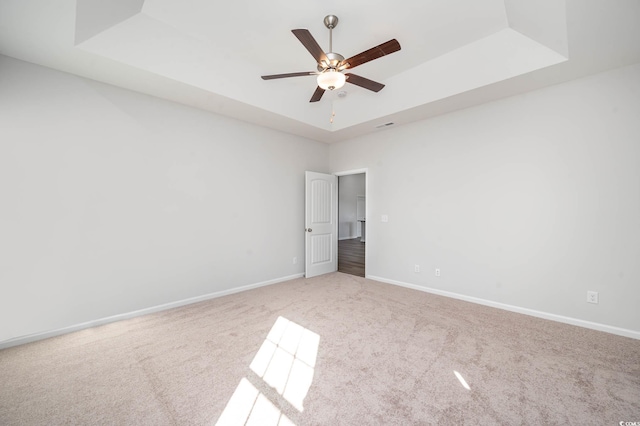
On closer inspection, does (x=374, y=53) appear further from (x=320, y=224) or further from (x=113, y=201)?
(x=320, y=224)

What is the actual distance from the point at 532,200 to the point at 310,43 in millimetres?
3113

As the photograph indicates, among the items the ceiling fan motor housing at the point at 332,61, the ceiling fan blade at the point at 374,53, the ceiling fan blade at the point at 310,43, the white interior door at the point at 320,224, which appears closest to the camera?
the ceiling fan blade at the point at 310,43

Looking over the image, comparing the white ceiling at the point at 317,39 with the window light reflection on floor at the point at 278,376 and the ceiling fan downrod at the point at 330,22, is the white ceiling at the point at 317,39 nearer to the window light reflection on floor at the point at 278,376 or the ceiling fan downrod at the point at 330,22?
the ceiling fan downrod at the point at 330,22

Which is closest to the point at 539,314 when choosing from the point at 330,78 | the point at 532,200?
the point at 532,200

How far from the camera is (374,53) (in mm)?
2205

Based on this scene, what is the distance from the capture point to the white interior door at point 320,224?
4.94 metres

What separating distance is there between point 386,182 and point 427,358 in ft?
9.91

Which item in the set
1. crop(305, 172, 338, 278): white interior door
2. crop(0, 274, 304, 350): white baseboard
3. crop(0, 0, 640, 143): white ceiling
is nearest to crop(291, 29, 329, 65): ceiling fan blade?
crop(0, 0, 640, 143): white ceiling

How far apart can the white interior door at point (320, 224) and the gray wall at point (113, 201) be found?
2.94 ft

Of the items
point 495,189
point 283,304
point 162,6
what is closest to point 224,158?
point 162,6

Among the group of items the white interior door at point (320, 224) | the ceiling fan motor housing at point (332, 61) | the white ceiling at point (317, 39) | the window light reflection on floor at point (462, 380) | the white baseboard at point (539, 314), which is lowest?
the window light reflection on floor at point (462, 380)

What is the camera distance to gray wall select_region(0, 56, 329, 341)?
2.48m

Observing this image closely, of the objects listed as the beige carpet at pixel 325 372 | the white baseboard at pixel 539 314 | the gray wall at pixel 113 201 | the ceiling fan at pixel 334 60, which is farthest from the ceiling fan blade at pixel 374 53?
the white baseboard at pixel 539 314

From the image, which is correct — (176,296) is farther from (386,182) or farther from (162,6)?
(386,182)
